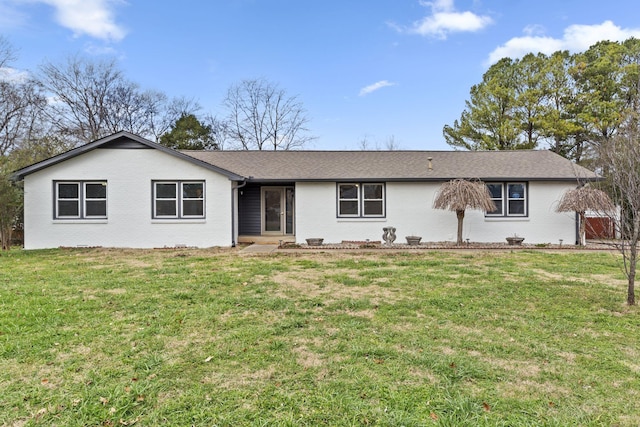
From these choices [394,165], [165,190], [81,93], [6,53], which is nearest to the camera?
[165,190]

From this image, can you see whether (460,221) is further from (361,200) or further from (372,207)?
(361,200)

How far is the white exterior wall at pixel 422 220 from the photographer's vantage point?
13.1 metres

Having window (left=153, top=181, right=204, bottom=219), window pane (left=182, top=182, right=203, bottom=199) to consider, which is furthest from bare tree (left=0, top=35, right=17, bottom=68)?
window pane (left=182, top=182, right=203, bottom=199)

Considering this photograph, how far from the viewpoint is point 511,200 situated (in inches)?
520

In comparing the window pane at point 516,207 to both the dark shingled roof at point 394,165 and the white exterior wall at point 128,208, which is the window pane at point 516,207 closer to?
the dark shingled roof at point 394,165

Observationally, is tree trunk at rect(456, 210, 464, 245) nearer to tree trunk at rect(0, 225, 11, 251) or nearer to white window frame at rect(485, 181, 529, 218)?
white window frame at rect(485, 181, 529, 218)

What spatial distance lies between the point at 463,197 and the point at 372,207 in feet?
10.9

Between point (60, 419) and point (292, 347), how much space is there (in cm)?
198

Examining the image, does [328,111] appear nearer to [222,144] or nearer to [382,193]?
[222,144]

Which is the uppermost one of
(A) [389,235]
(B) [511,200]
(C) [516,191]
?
(C) [516,191]

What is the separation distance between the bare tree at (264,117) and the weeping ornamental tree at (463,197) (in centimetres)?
2110

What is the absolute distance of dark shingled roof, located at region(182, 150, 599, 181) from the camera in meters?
13.0

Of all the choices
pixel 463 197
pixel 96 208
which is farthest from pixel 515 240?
pixel 96 208

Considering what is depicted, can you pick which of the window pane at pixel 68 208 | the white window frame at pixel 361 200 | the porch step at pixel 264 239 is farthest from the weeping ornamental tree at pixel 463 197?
the window pane at pixel 68 208
